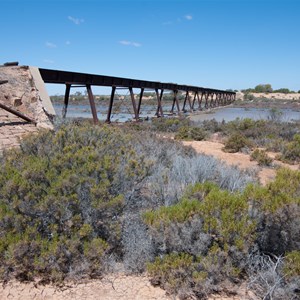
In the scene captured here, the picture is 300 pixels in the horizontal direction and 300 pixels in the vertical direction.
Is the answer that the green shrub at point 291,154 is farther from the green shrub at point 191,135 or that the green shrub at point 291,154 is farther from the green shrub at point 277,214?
the green shrub at point 277,214

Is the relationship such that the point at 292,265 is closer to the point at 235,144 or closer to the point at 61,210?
the point at 61,210

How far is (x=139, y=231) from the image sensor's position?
12.4 ft

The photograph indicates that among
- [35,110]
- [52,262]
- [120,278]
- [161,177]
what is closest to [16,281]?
[52,262]

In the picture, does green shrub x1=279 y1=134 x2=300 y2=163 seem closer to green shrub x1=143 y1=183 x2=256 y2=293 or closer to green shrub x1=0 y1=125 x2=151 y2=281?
green shrub x1=0 y1=125 x2=151 y2=281

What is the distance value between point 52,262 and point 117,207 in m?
0.94

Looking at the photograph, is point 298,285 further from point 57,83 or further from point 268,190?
point 57,83

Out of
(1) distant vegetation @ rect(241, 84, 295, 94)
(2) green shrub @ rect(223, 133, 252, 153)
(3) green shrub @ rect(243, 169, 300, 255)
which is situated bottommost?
(2) green shrub @ rect(223, 133, 252, 153)

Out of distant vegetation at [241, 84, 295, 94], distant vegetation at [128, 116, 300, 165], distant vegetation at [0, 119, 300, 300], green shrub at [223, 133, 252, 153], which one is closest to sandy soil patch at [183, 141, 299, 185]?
green shrub at [223, 133, 252, 153]

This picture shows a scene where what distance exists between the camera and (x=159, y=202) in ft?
15.2

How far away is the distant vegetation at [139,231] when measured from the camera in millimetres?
3127

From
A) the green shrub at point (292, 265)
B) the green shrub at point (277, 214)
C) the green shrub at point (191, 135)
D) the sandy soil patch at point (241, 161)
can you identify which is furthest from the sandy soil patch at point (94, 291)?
the green shrub at point (191, 135)

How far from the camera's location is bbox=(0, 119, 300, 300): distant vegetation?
10.3 ft

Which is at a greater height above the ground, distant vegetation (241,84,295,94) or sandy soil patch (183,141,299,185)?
distant vegetation (241,84,295,94)

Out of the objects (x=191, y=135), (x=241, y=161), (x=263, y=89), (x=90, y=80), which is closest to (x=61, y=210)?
(x=241, y=161)
